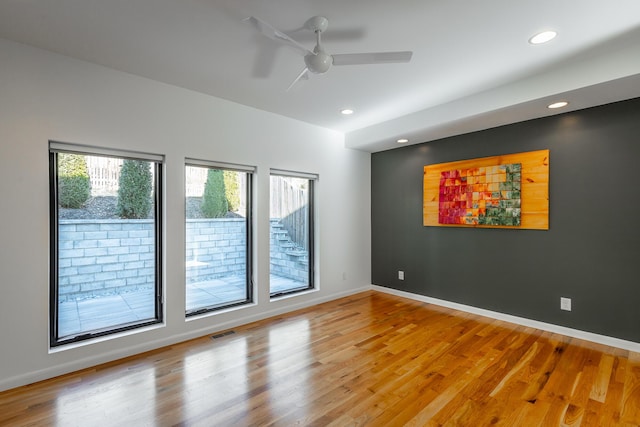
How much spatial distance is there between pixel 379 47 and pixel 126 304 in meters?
3.26

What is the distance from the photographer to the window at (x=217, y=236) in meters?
3.35

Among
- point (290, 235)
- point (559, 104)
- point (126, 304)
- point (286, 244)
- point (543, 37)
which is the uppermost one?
point (543, 37)

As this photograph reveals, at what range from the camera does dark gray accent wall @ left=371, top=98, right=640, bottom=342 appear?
291cm

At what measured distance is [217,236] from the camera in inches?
140

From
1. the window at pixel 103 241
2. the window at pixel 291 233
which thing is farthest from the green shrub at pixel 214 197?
the window at pixel 291 233

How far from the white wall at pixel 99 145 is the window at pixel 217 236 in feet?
0.48

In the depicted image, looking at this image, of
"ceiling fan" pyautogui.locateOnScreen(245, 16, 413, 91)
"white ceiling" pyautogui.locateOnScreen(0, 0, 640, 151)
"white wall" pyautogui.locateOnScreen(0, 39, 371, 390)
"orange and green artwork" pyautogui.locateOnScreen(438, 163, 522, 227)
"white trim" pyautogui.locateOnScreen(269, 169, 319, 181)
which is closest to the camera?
"white ceiling" pyautogui.locateOnScreen(0, 0, 640, 151)

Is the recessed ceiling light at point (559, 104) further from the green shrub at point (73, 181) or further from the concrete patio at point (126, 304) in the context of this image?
the green shrub at point (73, 181)

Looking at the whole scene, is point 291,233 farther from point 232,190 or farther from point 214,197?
point 214,197

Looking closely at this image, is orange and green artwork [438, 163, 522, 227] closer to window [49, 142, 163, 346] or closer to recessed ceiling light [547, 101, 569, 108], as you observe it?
recessed ceiling light [547, 101, 569, 108]

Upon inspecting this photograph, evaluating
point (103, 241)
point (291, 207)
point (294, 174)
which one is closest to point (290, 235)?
point (291, 207)

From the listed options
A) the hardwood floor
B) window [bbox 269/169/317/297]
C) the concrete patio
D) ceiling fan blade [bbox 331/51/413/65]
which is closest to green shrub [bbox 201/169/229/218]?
window [bbox 269/169/317/297]

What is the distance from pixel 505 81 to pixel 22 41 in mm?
4106

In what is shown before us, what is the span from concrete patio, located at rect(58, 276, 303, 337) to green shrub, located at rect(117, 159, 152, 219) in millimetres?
788
